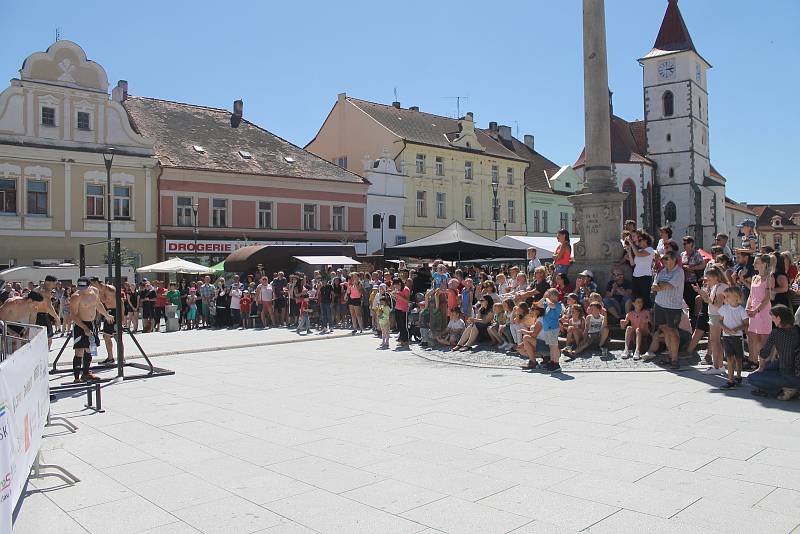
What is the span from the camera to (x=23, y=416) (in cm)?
520

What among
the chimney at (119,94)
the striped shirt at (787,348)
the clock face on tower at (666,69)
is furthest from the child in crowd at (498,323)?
the clock face on tower at (666,69)

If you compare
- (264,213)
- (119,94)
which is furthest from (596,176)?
(119,94)

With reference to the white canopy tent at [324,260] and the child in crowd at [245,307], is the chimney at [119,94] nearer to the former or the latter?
the white canopy tent at [324,260]

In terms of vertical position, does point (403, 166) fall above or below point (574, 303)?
above

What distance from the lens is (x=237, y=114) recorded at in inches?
1732

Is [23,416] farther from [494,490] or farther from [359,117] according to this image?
[359,117]

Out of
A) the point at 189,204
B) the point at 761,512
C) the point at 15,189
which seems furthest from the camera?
the point at 189,204

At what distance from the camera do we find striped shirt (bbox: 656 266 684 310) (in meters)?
10.9

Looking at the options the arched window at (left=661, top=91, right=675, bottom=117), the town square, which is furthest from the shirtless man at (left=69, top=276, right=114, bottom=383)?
the arched window at (left=661, top=91, right=675, bottom=117)

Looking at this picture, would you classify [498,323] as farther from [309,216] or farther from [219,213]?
[309,216]

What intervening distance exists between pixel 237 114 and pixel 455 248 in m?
27.1

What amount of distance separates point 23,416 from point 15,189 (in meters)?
31.4

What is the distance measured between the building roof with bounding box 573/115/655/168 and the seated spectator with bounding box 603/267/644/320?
5375 centimetres

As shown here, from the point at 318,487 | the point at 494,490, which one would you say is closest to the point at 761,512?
the point at 494,490
